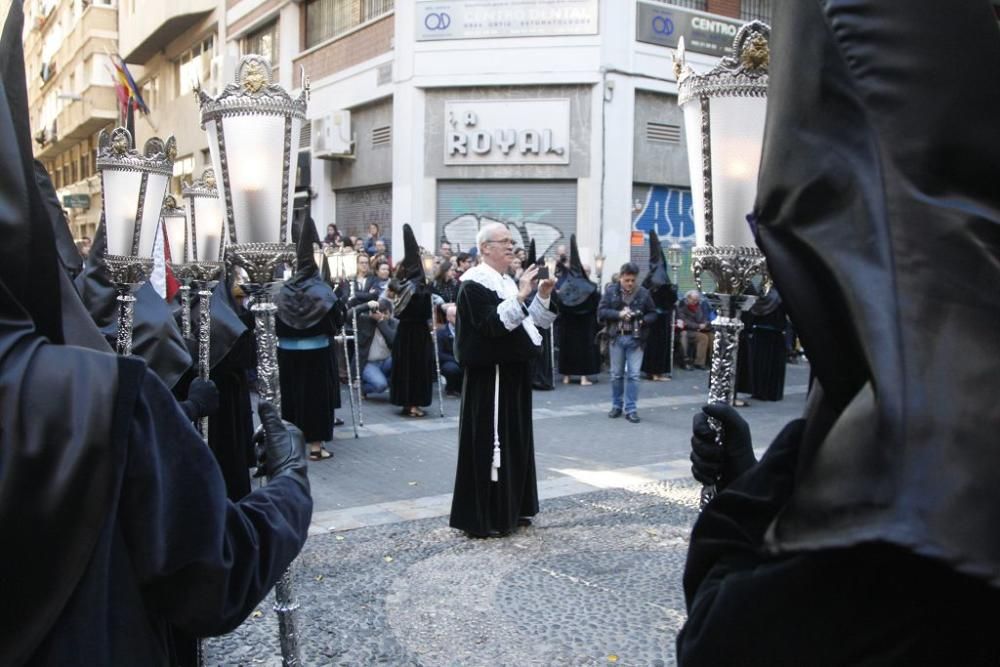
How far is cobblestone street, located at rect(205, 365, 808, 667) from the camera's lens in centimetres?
433

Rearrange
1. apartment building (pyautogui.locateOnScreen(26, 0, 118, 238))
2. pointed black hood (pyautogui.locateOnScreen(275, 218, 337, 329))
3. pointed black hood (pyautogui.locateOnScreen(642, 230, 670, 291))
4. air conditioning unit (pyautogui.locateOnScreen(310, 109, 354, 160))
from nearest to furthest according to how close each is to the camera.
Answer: pointed black hood (pyautogui.locateOnScreen(275, 218, 337, 329)), pointed black hood (pyautogui.locateOnScreen(642, 230, 670, 291)), air conditioning unit (pyautogui.locateOnScreen(310, 109, 354, 160)), apartment building (pyautogui.locateOnScreen(26, 0, 118, 238))

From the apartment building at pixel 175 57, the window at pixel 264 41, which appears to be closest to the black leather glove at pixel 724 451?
the window at pixel 264 41

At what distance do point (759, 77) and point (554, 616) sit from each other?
303cm

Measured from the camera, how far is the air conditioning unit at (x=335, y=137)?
72.1ft

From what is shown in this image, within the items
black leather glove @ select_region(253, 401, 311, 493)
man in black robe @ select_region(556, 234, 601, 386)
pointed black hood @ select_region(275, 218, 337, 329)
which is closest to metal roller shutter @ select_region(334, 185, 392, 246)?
man in black robe @ select_region(556, 234, 601, 386)

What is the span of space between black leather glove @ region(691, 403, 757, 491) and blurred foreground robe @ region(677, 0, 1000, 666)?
587 mm

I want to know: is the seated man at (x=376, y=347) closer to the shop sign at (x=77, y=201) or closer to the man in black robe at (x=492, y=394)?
the man in black robe at (x=492, y=394)

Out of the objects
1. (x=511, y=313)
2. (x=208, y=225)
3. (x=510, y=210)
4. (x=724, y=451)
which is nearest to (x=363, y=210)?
(x=510, y=210)

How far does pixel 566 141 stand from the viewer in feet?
62.5

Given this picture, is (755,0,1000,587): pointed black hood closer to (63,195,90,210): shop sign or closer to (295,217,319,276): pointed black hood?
(295,217,319,276): pointed black hood

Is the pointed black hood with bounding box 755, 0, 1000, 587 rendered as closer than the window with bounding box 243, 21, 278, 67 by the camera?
Yes

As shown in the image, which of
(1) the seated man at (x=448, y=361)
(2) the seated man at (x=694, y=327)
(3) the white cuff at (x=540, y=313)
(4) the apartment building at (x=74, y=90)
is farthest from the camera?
(4) the apartment building at (x=74, y=90)

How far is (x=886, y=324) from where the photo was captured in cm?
114

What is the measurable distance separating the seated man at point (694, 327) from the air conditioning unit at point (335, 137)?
32.9ft
